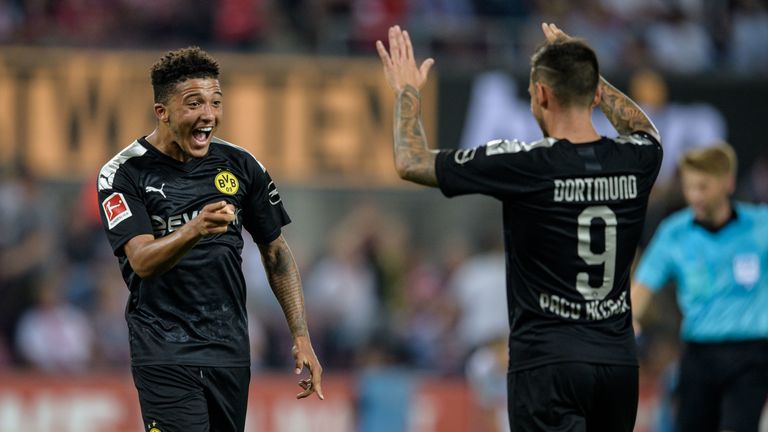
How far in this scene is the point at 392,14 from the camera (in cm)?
1590

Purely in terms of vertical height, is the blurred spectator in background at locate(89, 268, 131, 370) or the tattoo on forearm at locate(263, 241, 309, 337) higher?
the tattoo on forearm at locate(263, 241, 309, 337)

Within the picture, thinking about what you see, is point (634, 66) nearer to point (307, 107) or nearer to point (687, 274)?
point (307, 107)

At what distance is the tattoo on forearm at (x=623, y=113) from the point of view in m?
5.57

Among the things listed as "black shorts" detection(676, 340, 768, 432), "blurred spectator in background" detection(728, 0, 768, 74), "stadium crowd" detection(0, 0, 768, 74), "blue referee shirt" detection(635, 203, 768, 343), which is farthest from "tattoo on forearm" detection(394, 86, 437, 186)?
"blurred spectator in background" detection(728, 0, 768, 74)

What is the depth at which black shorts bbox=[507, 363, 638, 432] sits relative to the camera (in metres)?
5.11

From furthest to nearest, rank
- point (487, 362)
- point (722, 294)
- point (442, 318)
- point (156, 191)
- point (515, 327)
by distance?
point (442, 318) → point (487, 362) → point (722, 294) → point (156, 191) → point (515, 327)

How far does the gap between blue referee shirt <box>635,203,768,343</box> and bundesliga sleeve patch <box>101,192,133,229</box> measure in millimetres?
3600

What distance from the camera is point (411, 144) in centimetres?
515

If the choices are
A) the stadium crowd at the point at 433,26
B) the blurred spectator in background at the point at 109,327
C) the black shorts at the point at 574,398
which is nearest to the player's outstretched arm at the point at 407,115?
the black shorts at the point at 574,398

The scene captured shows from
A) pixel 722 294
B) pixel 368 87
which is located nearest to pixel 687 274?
pixel 722 294

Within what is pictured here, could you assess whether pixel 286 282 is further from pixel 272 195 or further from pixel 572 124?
pixel 572 124

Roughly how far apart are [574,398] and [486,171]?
0.96m

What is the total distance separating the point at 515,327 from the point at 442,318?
940 cm

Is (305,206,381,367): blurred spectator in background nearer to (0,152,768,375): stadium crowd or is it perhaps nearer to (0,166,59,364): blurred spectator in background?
(0,152,768,375): stadium crowd
